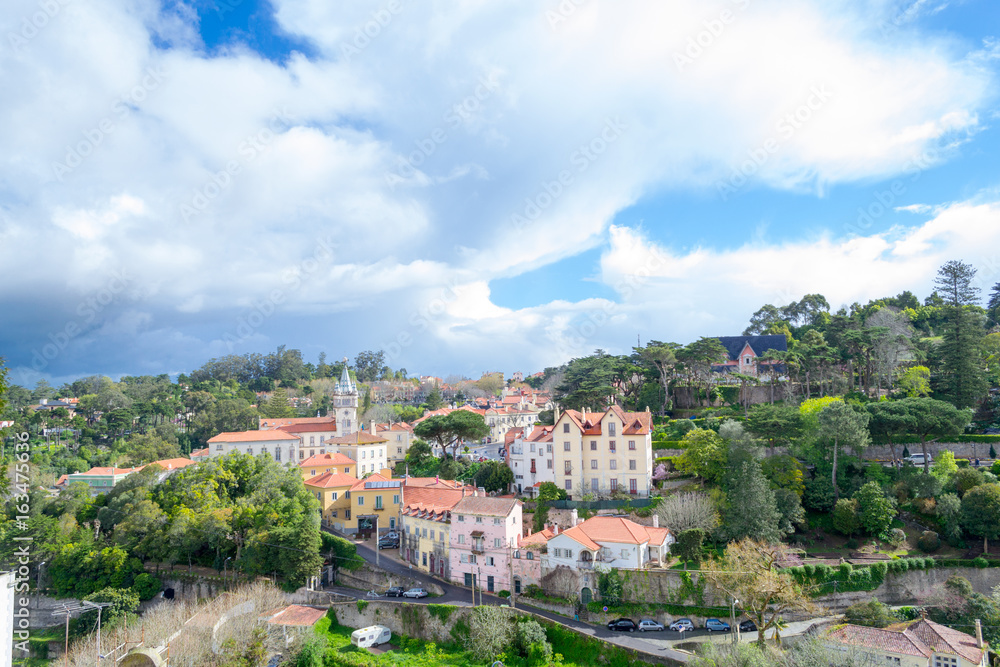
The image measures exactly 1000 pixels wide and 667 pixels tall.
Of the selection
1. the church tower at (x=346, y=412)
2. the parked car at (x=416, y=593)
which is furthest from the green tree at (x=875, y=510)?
the church tower at (x=346, y=412)

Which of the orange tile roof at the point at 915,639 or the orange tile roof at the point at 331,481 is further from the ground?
the orange tile roof at the point at 331,481

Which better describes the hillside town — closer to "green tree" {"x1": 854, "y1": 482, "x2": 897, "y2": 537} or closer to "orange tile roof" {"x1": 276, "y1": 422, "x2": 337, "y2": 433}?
"green tree" {"x1": 854, "y1": 482, "x2": 897, "y2": 537}

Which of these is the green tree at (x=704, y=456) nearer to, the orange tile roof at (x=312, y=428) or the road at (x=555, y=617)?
the road at (x=555, y=617)

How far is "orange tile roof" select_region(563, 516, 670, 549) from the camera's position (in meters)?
35.8

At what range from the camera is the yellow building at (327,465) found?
2267 inches

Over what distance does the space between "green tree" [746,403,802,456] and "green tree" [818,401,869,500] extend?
2086 millimetres

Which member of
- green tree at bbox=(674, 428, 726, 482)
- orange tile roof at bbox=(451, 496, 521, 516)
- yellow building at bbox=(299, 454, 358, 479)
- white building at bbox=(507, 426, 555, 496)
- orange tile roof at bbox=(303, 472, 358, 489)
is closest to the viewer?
orange tile roof at bbox=(451, 496, 521, 516)

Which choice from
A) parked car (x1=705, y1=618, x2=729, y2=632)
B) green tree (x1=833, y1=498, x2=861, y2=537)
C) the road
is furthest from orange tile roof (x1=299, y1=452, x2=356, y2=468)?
green tree (x1=833, y1=498, x2=861, y2=537)

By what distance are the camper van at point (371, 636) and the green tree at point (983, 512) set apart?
35.5 metres

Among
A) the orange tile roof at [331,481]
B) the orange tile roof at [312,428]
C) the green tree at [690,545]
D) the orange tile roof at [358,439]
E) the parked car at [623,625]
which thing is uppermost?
the orange tile roof at [312,428]

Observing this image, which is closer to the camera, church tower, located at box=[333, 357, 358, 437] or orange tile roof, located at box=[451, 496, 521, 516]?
orange tile roof, located at box=[451, 496, 521, 516]

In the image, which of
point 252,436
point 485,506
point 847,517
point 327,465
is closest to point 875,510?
point 847,517

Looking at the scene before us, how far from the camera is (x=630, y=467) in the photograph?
43.3 meters

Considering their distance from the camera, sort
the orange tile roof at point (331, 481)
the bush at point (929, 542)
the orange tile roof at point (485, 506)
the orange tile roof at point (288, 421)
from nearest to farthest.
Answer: the bush at point (929, 542) < the orange tile roof at point (485, 506) < the orange tile roof at point (331, 481) < the orange tile roof at point (288, 421)
